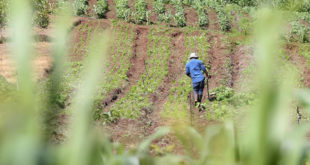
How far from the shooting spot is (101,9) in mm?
23375

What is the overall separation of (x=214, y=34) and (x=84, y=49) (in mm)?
5373

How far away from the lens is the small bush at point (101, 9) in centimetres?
2314

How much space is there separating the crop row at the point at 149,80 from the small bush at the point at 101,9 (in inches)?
173

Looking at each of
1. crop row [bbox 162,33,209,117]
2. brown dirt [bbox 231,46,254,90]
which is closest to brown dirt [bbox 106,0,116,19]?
crop row [bbox 162,33,209,117]

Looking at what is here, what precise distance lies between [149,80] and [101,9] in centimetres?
1072

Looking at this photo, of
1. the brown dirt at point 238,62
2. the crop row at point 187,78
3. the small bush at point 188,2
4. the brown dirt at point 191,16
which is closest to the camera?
the crop row at point 187,78

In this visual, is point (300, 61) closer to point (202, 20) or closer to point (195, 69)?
Result: point (195, 69)

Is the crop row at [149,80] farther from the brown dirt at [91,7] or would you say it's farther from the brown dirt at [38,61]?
the brown dirt at [38,61]

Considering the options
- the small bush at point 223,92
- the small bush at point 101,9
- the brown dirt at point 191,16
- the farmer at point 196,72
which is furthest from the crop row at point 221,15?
the farmer at point 196,72

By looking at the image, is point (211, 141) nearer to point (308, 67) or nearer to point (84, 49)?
point (308, 67)

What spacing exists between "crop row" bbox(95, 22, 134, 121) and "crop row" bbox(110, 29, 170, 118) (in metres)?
0.39

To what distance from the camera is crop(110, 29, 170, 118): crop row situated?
10281 millimetres

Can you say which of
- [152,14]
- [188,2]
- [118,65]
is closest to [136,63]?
[118,65]

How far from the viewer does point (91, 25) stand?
20219 millimetres
